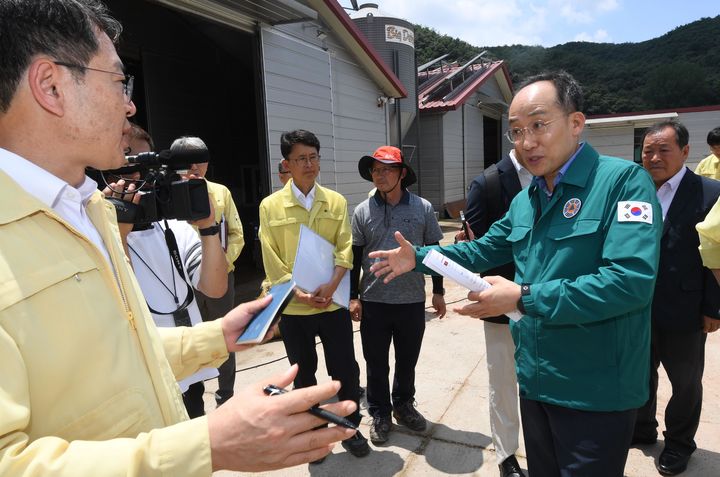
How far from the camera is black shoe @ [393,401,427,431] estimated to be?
3.43 metres

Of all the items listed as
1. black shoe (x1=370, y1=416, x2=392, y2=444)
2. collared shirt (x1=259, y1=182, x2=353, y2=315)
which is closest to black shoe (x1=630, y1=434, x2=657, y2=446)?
black shoe (x1=370, y1=416, x2=392, y2=444)

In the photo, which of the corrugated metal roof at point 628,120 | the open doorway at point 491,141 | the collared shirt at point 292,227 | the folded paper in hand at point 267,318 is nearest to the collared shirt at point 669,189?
the collared shirt at point 292,227

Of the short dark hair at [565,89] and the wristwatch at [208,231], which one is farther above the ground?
the short dark hair at [565,89]

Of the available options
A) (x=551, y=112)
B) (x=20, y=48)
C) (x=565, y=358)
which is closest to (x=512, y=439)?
(x=565, y=358)

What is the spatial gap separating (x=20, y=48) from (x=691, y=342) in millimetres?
3550

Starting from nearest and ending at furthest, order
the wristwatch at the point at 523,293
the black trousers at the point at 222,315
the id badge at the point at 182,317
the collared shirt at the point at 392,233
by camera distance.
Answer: the wristwatch at the point at 523,293 < the id badge at the point at 182,317 < the collared shirt at the point at 392,233 < the black trousers at the point at 222,315

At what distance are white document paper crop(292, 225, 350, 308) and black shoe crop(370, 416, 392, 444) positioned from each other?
2.94 feet

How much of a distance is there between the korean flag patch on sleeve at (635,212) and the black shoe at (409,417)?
2.33m

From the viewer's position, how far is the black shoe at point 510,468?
2.75 metres

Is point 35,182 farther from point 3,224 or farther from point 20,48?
point 20,48

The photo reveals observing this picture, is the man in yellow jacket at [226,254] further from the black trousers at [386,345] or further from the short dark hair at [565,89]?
the short dark hair at [565,89]

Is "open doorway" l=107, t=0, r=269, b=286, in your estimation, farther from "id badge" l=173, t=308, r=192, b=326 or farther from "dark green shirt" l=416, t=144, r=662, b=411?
"dark green shirt" l=416, t=144, r=662, b=411

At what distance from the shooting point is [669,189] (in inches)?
116

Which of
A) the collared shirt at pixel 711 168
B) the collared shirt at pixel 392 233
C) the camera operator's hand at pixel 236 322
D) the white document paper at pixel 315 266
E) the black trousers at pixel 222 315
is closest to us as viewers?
the camera operator's hand at pixel 236 322
